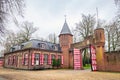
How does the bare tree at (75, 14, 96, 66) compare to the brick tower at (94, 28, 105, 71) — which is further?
the bare tree at (75, 14, 96, 66)

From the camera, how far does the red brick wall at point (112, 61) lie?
1591 cm

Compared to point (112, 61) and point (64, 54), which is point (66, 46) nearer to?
point (64, 54)

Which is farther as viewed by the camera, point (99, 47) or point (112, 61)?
point (99, 47)

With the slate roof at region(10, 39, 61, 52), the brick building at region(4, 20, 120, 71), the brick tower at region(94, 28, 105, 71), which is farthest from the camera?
the slate roof at region(10, 39, 61, 52)

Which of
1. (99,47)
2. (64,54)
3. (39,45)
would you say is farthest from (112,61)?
(39,45)

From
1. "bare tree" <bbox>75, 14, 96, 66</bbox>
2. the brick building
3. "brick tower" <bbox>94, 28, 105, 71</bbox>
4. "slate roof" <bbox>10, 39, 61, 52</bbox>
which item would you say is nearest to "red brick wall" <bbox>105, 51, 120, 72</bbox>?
the brick building

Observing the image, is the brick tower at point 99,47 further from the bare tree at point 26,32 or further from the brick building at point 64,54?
the bare tree at point 26,32

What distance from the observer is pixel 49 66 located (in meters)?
26.0

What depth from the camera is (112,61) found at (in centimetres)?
1647

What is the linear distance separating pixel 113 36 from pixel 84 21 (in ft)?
23.0

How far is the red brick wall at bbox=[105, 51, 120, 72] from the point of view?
15.9 meters

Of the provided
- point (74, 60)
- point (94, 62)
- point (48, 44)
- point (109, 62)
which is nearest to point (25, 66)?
point (48, 44)

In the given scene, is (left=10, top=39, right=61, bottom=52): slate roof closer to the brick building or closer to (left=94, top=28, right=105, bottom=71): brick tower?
the brick building

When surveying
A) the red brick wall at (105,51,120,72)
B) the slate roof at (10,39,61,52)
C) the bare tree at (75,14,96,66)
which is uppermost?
the bare tree at (75,14,96,66)
